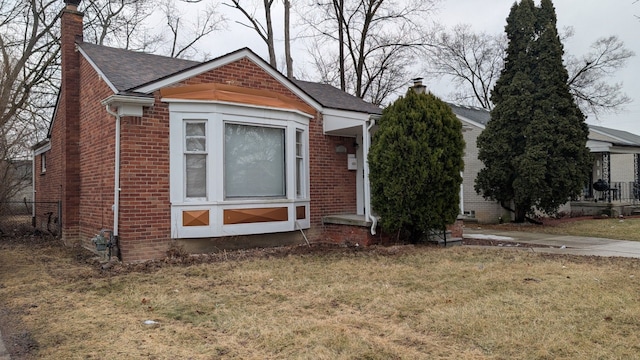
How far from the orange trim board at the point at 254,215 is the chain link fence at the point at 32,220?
18.0 feet

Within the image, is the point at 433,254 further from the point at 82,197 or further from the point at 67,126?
the point at 67,126

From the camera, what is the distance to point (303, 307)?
514 cm

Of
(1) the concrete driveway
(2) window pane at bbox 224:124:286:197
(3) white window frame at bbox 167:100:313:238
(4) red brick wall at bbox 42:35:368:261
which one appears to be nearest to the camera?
(1) the concrete driveway

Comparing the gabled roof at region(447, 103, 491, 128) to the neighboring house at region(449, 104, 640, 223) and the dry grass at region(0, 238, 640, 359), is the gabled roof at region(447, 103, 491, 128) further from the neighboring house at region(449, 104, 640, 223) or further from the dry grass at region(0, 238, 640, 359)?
the dry grass at region(0, 238, 640, 359)

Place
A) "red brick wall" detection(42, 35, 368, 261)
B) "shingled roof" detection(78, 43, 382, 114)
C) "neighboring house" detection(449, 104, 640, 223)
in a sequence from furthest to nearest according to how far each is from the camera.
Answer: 1. "neighboring house" detection(449, 104, 640, 223)
2. "shingled roof" detection(78, 43, 382, 114)
3. "red brick wall" detection(42, 35, 368, 261)

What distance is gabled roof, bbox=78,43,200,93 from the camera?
844 cm

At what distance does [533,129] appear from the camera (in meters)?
14.3

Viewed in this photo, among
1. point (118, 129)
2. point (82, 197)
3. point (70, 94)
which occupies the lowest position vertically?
point (82, 197)

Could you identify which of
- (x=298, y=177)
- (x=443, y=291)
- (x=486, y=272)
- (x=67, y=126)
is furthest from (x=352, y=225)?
(x=67, y=126)

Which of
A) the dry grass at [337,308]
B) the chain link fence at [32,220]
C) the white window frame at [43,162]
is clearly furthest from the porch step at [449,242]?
the white window frame at [43,162]

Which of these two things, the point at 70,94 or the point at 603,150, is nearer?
the point at 70,94

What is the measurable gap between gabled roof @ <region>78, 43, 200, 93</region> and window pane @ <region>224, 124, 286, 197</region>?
1845mm

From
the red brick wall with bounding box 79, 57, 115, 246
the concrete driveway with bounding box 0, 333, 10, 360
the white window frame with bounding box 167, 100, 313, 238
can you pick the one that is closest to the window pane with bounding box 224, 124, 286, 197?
the white window frame with bounding box 167, 100, 313, 238

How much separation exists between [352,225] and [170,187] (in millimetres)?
3961
